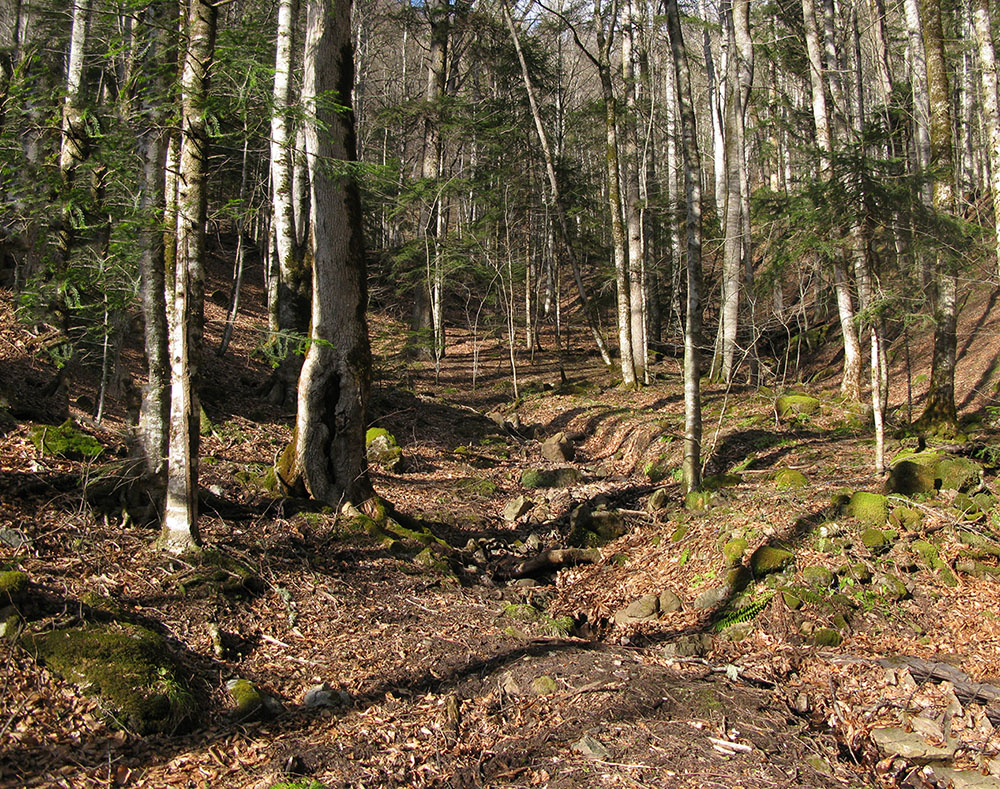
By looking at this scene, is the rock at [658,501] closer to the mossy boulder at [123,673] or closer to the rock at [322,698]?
the rock at [322,698]

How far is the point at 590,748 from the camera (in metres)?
4.12

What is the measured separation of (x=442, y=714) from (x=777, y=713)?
2.32 m

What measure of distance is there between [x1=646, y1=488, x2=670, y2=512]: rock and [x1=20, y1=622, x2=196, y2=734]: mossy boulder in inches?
241

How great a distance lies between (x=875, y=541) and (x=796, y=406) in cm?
601

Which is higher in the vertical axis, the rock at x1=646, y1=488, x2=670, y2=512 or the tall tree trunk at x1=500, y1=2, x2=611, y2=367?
the tall tree trunk at x1=500, y1=2, x2=611, y2=367

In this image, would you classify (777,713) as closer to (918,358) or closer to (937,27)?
(937,27)

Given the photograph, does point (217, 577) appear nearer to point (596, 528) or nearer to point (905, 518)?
point (596, 528)

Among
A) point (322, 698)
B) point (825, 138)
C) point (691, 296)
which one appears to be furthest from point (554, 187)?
point (322, 698)

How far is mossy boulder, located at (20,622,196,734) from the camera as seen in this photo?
154 inches

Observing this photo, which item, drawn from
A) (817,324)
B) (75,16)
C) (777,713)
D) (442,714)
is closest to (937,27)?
(777,713)

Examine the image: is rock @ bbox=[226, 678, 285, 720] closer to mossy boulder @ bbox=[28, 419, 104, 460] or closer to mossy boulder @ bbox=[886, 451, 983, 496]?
mossy boulder @ bbox=[28, 419, 104, 460]

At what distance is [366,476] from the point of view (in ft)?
26.1

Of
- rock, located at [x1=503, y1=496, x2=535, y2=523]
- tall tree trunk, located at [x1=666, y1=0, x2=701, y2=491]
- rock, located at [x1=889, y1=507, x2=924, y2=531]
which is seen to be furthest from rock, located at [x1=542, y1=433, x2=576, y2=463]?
rock, located at [x1=889, y1=507, x2=924, y2=531]

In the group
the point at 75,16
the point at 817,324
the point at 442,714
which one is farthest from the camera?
the point at 817,324
